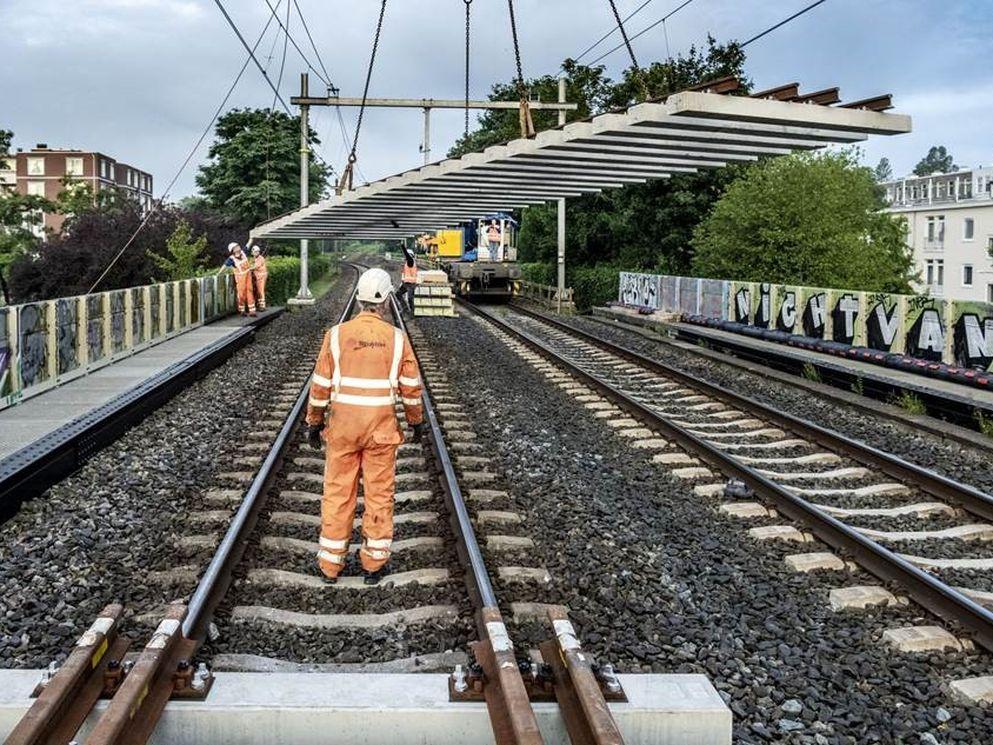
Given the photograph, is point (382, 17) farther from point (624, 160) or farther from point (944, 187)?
point (944, 187)

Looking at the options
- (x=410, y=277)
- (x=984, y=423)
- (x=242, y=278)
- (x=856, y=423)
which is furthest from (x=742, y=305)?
(x=242, y=278)

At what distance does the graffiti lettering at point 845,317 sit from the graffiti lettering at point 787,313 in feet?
5.67

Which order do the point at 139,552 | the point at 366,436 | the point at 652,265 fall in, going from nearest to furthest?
the point at 366,436 → the point at 139,552 → the point at 652,265

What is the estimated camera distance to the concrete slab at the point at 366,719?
398 cm

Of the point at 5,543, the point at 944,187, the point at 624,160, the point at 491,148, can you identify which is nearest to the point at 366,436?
the point at 5,543

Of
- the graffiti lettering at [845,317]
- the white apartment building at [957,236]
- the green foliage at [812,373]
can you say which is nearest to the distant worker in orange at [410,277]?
the graffiti lettering at [845,317]

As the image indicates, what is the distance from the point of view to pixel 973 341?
14.9 m

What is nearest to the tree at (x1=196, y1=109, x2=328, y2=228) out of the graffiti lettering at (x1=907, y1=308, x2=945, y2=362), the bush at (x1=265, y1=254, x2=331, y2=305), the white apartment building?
the bush at (x1=265, y1=254, x2=331, y2=305)

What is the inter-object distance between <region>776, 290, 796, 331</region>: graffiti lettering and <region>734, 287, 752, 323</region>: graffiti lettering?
5.89 feet

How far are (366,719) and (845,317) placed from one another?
16591 mm

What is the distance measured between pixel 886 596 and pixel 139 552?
4.79 meters

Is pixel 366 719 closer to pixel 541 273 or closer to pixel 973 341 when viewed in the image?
pixel 973 341

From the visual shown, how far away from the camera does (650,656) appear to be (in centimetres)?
510

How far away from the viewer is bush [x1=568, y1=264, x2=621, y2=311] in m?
36.8
